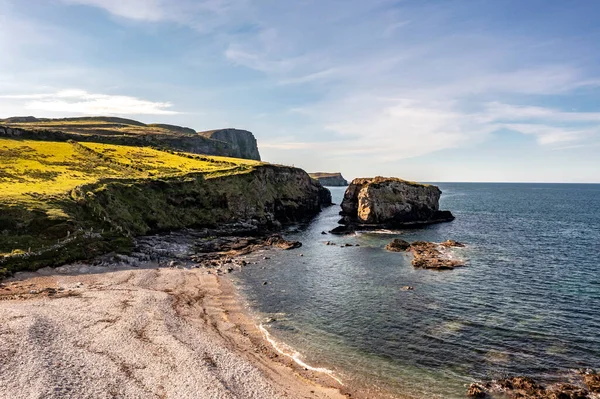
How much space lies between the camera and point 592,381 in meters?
25.4

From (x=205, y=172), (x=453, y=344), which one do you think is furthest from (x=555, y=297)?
(x=205, y=172)

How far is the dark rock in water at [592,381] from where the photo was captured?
80.8 ft

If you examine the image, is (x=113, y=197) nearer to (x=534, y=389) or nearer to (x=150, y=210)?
(x=150, y=210)

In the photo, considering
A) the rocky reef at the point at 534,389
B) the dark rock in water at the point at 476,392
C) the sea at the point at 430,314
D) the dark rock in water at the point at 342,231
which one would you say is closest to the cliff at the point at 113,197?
the dark rock in water at the point at 342,231

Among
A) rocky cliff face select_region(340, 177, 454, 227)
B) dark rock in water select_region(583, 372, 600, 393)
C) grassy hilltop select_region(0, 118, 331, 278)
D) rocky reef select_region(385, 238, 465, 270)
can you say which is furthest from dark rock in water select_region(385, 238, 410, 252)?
dark rock in water select_region(583, 372, 600, 393)

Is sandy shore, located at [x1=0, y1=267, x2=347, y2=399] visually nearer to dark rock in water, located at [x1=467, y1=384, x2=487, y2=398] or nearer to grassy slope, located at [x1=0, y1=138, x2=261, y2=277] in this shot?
dark rock in water, located at [x1=467, y1=384, x2=487, y2=398]

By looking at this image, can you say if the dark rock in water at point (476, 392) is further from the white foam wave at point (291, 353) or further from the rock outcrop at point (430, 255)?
the rock outcrop at point (430, 255)

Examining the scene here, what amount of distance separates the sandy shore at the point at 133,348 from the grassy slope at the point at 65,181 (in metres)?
9.16

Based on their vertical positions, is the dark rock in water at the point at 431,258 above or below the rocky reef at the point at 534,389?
above

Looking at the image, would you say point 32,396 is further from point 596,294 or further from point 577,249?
point 577,249

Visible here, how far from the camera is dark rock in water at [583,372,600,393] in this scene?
970 inches

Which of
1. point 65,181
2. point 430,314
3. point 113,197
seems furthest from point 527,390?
point 65,181

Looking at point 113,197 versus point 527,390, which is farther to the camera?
point 113,197

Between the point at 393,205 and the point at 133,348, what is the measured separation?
8756 cm
